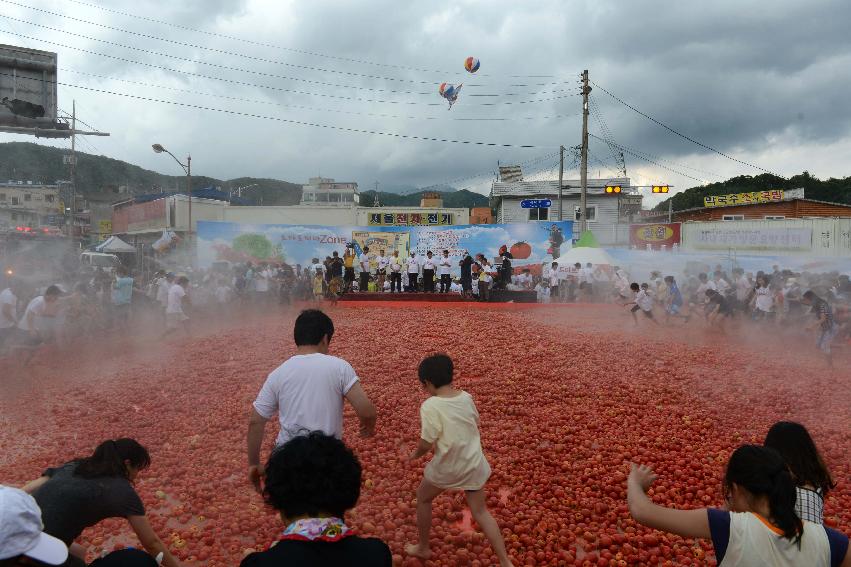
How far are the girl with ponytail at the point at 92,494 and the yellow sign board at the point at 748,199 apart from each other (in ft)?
137

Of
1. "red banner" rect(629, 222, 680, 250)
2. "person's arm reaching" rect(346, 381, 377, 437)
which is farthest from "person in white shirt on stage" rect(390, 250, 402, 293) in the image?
"person's arm reaching" rect(346, 381, 377, 437)

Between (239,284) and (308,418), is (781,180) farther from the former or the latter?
(308,418)

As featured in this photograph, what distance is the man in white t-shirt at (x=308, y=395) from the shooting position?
3574mm

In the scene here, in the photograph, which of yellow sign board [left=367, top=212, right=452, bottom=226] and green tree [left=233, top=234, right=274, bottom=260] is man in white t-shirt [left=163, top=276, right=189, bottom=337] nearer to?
green tree [left=233, top=234, right=274, bottom=260]

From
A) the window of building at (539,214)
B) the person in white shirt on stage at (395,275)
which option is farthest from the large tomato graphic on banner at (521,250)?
the window of building at (539,214)

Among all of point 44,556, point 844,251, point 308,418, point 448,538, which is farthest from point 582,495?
point 844,251

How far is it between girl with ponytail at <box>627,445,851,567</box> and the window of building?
4013 centimetres

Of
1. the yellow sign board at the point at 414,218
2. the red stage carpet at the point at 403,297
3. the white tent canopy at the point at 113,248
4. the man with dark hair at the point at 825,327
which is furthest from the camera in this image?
the yellow sign board at the point at 414,218

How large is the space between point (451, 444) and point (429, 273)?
16.8 m

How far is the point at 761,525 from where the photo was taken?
2369 millimetres

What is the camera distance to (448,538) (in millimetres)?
4652

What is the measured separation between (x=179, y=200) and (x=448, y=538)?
133 feet

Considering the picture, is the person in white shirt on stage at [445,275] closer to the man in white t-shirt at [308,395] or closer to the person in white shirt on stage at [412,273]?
the person in white shirt on stage at [412,273]

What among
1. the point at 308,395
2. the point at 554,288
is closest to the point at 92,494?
the point at 308,395
